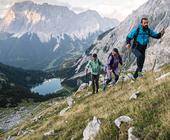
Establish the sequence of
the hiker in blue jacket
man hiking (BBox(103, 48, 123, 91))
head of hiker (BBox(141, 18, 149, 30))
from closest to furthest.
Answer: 1. head of hiker (BBox(141, 18, 149, 30))
2. the hiker in blue jacket
3. man hiking (BBox(103, 48, 123, 91))

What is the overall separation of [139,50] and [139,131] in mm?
9740

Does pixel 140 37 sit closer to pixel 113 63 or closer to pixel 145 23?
pixel 145 23

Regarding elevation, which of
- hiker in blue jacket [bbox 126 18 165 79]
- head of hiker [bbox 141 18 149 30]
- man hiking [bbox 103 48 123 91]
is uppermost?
head of hiker [bbox 141 18 149 30]

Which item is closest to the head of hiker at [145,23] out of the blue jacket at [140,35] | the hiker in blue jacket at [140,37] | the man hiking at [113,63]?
the hiker in blue jacket at [140,37]

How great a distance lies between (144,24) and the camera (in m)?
18.4

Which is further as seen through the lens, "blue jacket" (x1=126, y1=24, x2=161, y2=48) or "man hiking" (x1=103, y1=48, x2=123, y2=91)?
"man hiking" (x1=103, y1=48, x2=123, y2=91)

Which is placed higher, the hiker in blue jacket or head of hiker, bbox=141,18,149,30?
head of hiker, bbox=141,18,149,30

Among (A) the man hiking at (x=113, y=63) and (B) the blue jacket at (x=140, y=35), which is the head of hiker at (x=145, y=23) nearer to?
(B) the blue jacket at (x=140, y=35)

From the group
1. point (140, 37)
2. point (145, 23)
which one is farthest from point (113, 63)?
point (145, 23)

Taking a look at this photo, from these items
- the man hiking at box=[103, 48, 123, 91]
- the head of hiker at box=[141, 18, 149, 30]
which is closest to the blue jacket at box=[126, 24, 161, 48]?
the head of hiker at box=[141, 18, 149, 30]

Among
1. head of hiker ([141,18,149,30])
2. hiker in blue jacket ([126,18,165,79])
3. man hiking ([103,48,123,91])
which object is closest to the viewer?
head of hiker ([141,18,149,30])

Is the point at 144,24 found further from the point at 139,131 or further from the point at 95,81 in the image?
the point at 95,81

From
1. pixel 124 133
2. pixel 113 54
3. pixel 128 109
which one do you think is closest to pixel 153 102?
pixel 128 109

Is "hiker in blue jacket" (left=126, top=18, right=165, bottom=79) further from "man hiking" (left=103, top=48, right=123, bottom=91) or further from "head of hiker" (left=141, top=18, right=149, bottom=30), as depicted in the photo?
"man hiking" (left=103, top=48, right=123, bottom=91)
